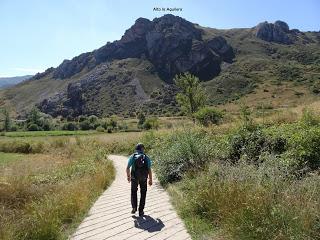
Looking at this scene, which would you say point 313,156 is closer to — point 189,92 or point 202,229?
point 202,229

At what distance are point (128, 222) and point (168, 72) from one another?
519 feet

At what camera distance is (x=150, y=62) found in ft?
579

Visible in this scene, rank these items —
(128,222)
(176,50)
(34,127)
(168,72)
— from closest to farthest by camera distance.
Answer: (128,222) → (34,127) → (168,72) → (176,50)

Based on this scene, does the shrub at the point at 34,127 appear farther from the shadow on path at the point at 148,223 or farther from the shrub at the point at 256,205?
the shrub at the point at 256,205

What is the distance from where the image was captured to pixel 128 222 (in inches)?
409

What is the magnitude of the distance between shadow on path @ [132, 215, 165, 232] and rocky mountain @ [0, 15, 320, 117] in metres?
110

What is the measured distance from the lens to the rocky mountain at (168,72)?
135m

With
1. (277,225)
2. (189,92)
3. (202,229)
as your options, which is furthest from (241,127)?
(189,92)

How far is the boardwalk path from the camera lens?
922cm

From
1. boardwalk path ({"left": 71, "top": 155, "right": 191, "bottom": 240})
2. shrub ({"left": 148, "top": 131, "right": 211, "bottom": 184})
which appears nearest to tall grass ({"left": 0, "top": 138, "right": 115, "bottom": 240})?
boardwalk path ({"left": 71, "top": 155, "right": 191, "bottom": 240})

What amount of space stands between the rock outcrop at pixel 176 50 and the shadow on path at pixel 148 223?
150669mm

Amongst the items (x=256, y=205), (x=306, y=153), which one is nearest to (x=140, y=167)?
(x=256, y=205)

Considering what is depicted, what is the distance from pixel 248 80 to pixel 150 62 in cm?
5139

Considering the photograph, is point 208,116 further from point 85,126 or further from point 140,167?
point 85,126
